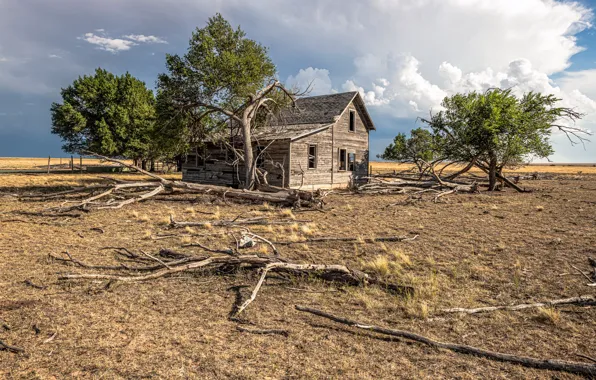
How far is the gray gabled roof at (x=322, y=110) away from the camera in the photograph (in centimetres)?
2552

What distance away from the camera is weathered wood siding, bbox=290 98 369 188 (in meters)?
22.8

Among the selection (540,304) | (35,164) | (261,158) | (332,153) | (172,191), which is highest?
(332,153)

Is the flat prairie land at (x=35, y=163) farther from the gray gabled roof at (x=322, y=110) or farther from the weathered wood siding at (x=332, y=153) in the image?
the weathered wood siding at (x=332, y=153)

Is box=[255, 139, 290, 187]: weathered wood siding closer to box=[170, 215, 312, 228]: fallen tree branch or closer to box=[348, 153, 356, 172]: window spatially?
box=[348, 153, 356, 172]: window

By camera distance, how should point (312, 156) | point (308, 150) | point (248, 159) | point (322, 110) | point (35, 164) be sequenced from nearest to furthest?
point (248, 159), point (308, 150), point (312, 156), point (322, 110), point (35, 164)

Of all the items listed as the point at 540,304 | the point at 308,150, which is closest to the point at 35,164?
the point at 308,150

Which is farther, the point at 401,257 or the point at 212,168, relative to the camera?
the point at 212,168

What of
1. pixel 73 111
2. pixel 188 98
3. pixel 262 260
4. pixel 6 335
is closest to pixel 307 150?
pixel 188 98

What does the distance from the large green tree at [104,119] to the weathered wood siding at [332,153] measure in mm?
25265

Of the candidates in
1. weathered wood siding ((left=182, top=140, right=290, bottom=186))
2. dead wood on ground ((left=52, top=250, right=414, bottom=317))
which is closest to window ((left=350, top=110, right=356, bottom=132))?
weathered wood siding ((left=182, top=140, right=290, bottom=186))

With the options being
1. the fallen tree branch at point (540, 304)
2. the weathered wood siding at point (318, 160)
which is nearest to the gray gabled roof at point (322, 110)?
the weathered wood siding at point (318, 160)

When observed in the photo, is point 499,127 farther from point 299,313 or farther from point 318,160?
point 299,313

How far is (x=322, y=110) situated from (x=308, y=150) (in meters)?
4.60

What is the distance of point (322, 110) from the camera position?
86.5 feet
